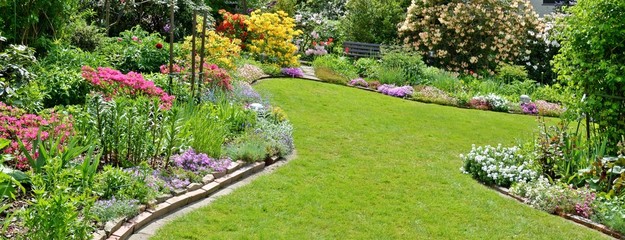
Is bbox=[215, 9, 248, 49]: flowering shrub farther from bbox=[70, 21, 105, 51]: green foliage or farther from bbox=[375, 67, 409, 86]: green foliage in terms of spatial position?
bbox=[70, 21, 105, 51]: green foliage

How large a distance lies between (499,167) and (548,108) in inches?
257

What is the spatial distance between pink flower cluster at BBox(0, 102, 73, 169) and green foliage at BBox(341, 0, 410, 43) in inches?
524

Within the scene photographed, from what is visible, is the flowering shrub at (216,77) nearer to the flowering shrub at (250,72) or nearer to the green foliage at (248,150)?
the green foliage at (248,150)

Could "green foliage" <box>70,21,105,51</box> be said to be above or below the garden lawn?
above

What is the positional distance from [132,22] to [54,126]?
1092cm

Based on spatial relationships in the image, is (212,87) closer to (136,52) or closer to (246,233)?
(136,52)

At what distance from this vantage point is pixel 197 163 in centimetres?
665

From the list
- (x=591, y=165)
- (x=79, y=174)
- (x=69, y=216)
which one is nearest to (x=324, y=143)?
(x=591, y=165)

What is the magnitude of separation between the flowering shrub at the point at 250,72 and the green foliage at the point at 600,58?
6.51 metres

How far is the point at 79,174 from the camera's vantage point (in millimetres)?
4770

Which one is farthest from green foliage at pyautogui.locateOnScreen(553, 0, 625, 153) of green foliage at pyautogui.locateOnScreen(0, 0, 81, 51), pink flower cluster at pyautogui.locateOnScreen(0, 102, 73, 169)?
green foliage at pyautogui.locateOnScreen(0, 0, 81, 51)

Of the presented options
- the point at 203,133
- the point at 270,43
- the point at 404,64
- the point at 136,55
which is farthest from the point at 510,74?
the point at 203,133

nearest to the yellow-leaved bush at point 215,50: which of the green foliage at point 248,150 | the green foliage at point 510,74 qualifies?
the green foliage at point 248,150

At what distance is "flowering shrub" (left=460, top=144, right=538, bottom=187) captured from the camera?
7.21 metres
